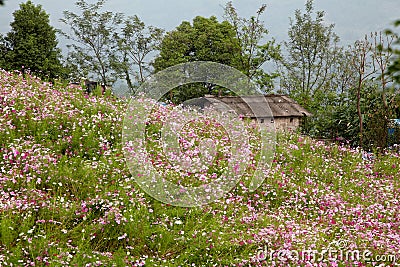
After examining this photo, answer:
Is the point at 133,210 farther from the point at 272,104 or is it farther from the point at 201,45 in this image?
the point at 201,45

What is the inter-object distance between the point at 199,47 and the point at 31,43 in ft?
36.3

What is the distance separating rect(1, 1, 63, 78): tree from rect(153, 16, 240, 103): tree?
7.42 metres

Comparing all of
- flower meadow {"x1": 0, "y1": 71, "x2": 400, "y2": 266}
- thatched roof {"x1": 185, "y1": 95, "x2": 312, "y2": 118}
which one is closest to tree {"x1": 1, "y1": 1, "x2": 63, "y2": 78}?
thatched roof {"x1": 185, "y1": 95, "x2": 312, "y2": 118}

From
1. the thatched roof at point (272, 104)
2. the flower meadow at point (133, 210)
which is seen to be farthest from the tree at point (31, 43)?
the flower meadow at point (133, 210)

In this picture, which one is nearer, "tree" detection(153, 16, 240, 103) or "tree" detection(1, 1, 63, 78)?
"tree" detection(1, 1, 63, 78)

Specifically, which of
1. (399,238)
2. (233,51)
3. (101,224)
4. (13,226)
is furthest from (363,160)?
(233,51)

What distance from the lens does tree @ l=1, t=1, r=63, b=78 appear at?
25.0 meters

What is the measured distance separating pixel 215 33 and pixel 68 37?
9586mm

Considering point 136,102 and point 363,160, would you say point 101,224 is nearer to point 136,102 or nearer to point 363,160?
point 136,102

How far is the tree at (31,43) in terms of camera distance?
81.9ft

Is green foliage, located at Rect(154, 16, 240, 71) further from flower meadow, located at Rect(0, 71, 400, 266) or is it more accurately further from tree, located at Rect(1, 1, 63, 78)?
flower meadow, located at Rect(0, 71, 400, 266)

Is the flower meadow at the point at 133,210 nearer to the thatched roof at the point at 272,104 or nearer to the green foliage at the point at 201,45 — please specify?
the thatched roof at the point at 272,104

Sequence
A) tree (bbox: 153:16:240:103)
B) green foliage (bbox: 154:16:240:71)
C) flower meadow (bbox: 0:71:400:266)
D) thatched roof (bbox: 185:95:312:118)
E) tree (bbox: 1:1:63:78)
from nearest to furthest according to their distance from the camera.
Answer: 1. flower meadow (bbox: 0:71:400:266)
2. thatched roof (bbox: 185:95:312:118)
3. tree (bbox: 1:1:63:78)
4. tree (bbox: 153:16:240:103)
5. green foliage (bbox: 154:16:240:71)

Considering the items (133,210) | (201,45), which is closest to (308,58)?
(201,45)
